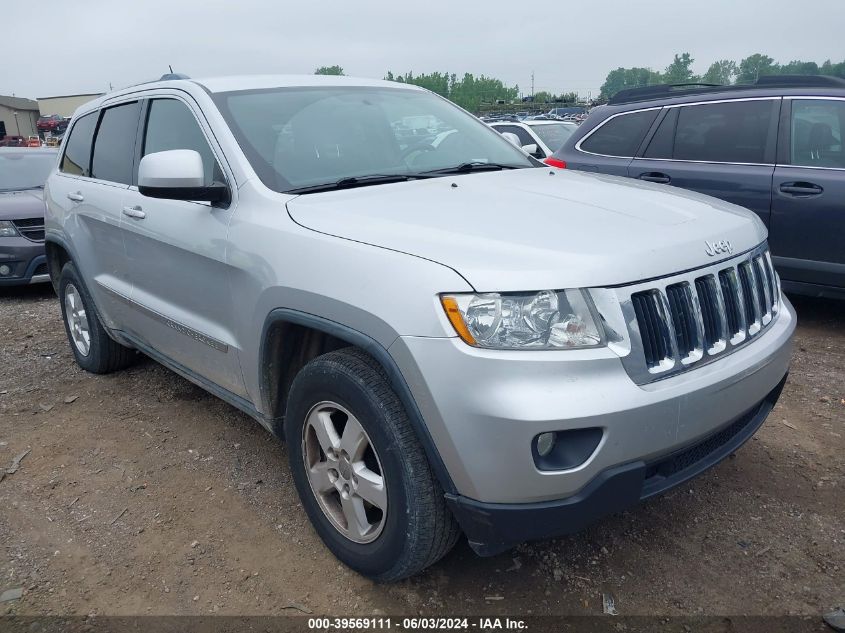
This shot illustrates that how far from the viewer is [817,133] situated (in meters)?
4.99

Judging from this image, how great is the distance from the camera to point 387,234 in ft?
7.48

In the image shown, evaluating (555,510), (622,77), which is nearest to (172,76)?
(555,510)

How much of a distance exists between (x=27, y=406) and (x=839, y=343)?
5.34 meters

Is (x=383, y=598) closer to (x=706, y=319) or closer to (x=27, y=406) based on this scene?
(x=706, y=319)

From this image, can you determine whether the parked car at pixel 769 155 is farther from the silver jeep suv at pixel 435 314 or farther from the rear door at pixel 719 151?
the silver jeep suv at pixel 435 314

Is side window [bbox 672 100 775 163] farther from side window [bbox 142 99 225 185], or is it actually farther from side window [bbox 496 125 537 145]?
side window [bbox 496 125 537 145]

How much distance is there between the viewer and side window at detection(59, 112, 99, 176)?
4414mm

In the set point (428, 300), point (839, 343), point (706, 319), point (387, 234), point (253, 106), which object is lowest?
point (839, 343)

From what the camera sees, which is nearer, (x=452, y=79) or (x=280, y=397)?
(x=280, y=397)

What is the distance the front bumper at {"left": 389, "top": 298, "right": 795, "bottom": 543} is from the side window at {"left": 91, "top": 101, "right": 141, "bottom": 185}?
251 cm

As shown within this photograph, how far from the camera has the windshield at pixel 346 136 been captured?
2.95 meters

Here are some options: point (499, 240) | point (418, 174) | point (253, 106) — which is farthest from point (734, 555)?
point (253, 106)

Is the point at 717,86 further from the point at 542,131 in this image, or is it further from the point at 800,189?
the point at 542,131

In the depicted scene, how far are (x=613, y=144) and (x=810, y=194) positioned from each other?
1662 millimetres
